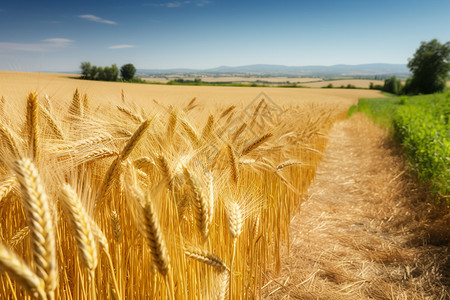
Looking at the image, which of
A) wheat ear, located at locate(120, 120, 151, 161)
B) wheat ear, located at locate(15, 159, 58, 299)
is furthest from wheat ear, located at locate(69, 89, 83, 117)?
wheat ear, located at locate(15, 159, 58, 299)

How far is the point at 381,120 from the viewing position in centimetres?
1138

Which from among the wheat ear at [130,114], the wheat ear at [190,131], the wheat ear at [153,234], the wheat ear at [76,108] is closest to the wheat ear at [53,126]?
the wheat ear at [76,108]

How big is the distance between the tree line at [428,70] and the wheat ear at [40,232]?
72.2m

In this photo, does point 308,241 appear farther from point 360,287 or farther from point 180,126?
point 180,126

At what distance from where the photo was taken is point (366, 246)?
3.08m

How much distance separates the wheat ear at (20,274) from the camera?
60cm

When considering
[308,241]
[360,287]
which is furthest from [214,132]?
[308,241]

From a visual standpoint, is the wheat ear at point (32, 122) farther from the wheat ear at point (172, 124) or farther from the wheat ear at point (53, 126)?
the wheat ear at point (172, 124)

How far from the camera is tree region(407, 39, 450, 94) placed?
61.5 meters

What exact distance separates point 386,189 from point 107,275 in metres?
4.72

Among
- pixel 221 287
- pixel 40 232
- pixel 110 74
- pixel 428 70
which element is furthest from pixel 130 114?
pixel 428 70

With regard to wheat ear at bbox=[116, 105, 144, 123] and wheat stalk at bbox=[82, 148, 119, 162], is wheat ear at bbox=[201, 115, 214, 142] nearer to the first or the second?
wheat ear at bbox=[116, 105, 144, 123]

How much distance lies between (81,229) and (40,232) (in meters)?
0.12

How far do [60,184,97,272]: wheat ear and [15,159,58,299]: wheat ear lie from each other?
0.08 metres
